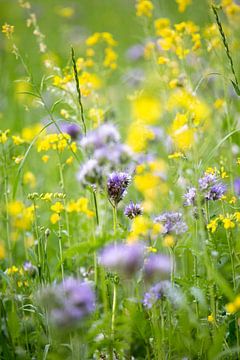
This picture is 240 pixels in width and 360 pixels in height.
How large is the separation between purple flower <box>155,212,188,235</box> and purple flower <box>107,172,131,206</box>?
0.13 metres

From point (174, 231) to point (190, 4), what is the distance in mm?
1633

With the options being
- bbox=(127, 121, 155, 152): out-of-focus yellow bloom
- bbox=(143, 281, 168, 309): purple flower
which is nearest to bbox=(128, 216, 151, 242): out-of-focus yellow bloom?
bbox=(143, 281, 168, 309): purple flower

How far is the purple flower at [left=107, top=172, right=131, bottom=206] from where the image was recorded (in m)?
1.71

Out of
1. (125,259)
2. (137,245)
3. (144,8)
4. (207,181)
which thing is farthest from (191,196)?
(144,8)

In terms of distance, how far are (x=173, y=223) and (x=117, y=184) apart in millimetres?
191

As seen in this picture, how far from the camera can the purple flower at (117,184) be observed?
5.60ft

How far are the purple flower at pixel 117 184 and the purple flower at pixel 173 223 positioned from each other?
13 cm

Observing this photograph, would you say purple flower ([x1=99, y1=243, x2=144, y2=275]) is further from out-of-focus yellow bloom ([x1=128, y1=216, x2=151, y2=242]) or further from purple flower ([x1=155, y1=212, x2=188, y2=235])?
purple flower ([x1=155, y1=212, x2=188, y2=235])

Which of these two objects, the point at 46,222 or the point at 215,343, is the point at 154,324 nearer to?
the point at 215,343

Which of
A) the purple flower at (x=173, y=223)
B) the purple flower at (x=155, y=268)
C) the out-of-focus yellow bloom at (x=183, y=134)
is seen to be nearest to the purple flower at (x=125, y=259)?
the purple flower at (x=155, y=268)

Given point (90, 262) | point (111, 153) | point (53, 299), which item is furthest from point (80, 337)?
point (90, 262)

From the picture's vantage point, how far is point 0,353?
1913 millimetres

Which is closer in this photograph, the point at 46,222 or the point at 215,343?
the point at 215,343

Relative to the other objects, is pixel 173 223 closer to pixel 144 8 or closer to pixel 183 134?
pixel 183 134
